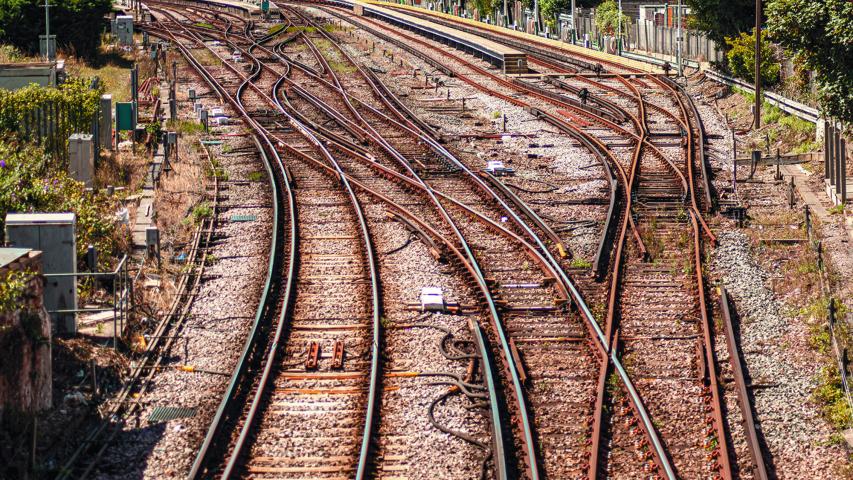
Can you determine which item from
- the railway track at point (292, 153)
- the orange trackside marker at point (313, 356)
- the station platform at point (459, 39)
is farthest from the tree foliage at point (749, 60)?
the orange trackside marker at point (313, 356)

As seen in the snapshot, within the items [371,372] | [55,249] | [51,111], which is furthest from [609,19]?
[371,372]

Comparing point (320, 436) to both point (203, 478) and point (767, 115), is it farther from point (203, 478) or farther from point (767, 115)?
point (767, 115)

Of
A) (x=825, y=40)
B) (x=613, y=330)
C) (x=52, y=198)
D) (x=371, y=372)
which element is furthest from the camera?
(x=825, y=40)

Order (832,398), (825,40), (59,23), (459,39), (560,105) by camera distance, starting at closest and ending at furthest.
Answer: (832,398), (825,40), (560,105), (59,23), (459,39)

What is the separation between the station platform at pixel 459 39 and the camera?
119ft

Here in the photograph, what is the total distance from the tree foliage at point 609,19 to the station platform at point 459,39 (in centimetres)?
632

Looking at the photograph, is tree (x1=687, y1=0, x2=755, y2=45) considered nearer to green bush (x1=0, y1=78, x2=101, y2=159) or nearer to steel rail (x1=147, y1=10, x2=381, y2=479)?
steel rail (x1=147, y1=10, x2=381, y2=479)

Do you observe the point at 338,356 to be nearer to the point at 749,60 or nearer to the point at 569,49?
the point at 749,60

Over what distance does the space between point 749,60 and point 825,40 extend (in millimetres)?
12258

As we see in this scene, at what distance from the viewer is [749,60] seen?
102ft

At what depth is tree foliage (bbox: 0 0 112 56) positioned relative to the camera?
3216cm

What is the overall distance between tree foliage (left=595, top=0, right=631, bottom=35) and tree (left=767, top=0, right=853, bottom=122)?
2794cm

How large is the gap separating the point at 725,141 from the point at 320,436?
17320 millimetres

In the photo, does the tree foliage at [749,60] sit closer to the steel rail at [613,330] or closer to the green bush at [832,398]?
the steel rail at [613,330]
